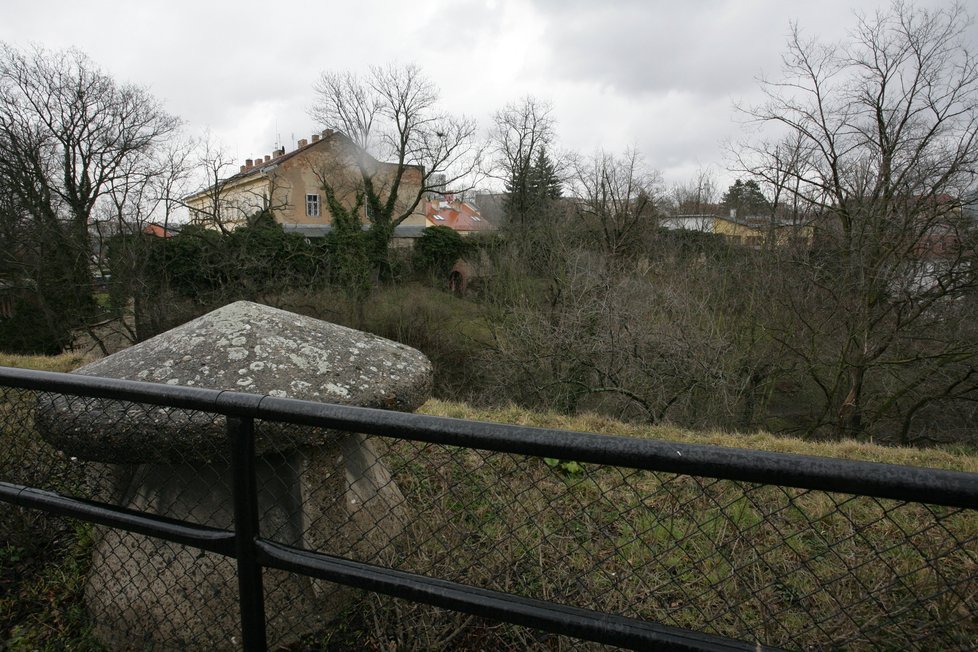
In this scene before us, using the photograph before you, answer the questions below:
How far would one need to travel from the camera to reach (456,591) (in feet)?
4.18

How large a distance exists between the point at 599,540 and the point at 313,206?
38.3 meters

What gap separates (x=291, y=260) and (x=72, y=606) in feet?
61.5

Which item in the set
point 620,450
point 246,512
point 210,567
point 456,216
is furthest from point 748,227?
point 456,216

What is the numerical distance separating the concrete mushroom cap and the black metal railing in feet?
0.31

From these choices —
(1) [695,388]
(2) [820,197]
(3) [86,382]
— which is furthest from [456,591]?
(2) [820,197]

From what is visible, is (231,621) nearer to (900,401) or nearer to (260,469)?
(260,469)

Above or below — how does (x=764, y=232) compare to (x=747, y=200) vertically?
below

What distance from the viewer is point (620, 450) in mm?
1112

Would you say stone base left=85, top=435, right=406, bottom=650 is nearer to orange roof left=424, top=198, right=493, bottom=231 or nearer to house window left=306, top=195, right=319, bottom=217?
house window left=306, top=195, right=319, bottom=217

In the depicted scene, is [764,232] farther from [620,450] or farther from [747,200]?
[620,450]

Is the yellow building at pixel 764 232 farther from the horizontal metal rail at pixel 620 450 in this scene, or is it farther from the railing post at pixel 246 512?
the railing post at pixel 246 512

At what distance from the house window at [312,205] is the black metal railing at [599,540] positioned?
37.0 m

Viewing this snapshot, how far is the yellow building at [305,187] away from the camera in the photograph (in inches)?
831

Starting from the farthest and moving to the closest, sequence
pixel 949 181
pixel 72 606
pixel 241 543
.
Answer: pixel 949 181 < pixel 72 606 < pixel 241 543
